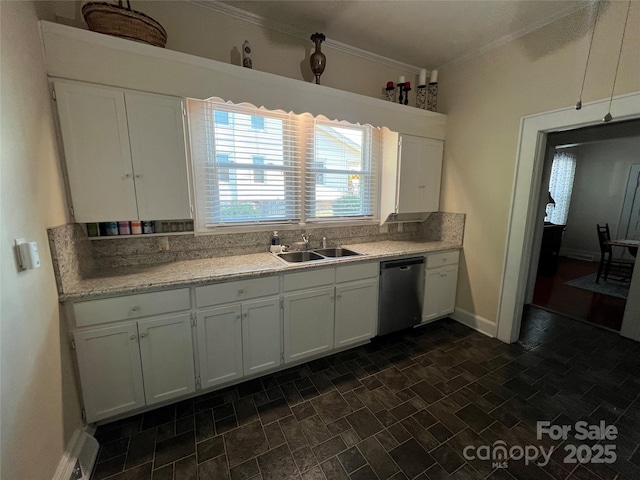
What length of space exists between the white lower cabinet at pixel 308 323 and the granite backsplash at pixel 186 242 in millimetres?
683

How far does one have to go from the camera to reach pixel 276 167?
2555 millimetres

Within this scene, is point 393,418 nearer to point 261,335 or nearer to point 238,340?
point 261,335

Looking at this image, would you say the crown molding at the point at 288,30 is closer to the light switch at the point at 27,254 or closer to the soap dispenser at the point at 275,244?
the soap dispenser at the point at 275,244

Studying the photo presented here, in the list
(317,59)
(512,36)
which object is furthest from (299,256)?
(512,36)

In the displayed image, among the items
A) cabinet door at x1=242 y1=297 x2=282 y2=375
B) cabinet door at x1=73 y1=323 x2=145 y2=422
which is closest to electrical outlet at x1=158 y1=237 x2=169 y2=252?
cabinet door at x1=73 y1=323 x2=145 y2=422

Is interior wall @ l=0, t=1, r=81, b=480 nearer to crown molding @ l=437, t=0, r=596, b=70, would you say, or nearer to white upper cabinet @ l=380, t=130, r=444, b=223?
white upper cabinet @ l=380, t=130, r=444, b=223

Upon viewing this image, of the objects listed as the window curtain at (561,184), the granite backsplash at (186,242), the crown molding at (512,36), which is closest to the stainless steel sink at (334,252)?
the granite backsplash at (186,242)

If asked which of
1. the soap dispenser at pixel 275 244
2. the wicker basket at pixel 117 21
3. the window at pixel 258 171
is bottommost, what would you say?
the soap dispenser at pixel 275 244

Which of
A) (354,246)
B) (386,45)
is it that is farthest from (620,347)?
(386,45)

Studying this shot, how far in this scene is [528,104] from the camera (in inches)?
96.6

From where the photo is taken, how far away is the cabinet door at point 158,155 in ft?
5.86

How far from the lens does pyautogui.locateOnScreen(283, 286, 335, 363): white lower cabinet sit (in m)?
2.21

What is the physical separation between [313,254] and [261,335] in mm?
946

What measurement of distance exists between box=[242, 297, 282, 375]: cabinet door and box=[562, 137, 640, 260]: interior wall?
7.72 meters
